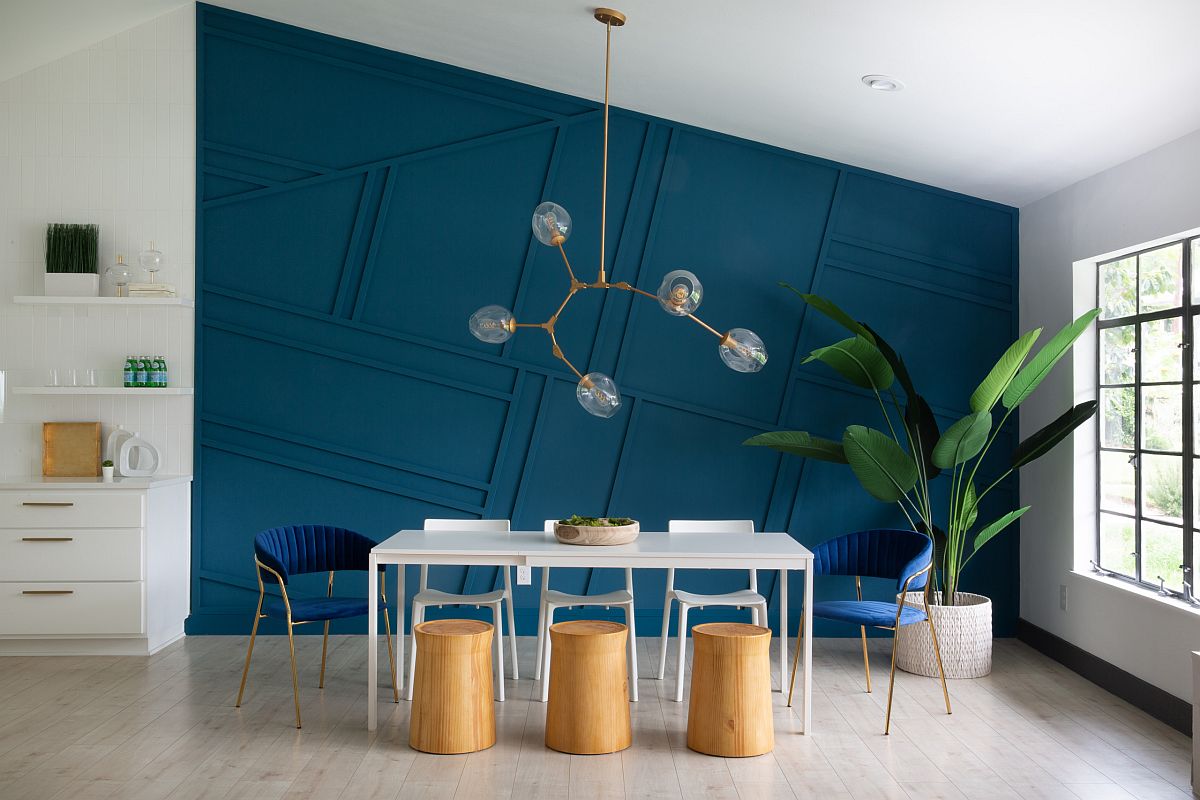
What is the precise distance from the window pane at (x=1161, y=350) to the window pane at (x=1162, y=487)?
379 millimetres

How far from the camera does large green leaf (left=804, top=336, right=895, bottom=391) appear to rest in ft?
16.7

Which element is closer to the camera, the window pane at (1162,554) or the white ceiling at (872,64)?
the white ceiling at (872,64)

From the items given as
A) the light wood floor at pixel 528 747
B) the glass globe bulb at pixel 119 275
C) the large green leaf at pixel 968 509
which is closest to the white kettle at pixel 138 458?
the glass globe bulb at pixel 119 275

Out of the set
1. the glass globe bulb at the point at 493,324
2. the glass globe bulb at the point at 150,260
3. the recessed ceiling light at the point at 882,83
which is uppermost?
the recessed ceiling light at the point at 882,83

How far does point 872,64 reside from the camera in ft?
14.7

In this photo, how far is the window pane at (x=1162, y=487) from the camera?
4633 millimetres

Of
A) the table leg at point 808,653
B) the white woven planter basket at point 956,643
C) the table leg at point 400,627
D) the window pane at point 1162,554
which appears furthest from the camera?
the white woven planter basket at point 956,643

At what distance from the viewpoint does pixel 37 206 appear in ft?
19.2

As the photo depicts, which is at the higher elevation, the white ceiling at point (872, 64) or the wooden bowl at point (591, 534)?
the white ceiling at point (872, 64)

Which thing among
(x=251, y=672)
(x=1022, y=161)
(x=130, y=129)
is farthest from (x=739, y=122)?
(x=251, y=672)

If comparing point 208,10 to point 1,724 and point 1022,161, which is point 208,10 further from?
point 1022,161

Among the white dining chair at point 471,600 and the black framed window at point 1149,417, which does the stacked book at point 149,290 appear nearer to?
the white dining chair at point 471,600

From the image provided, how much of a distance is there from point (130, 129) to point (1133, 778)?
5.79 meters

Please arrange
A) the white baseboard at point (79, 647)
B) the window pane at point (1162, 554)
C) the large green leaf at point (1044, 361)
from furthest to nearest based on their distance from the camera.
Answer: the white baseboard at point (79, 647)
the large green leaf at point (1044, 361)
the window pane at point (1162, 554)
